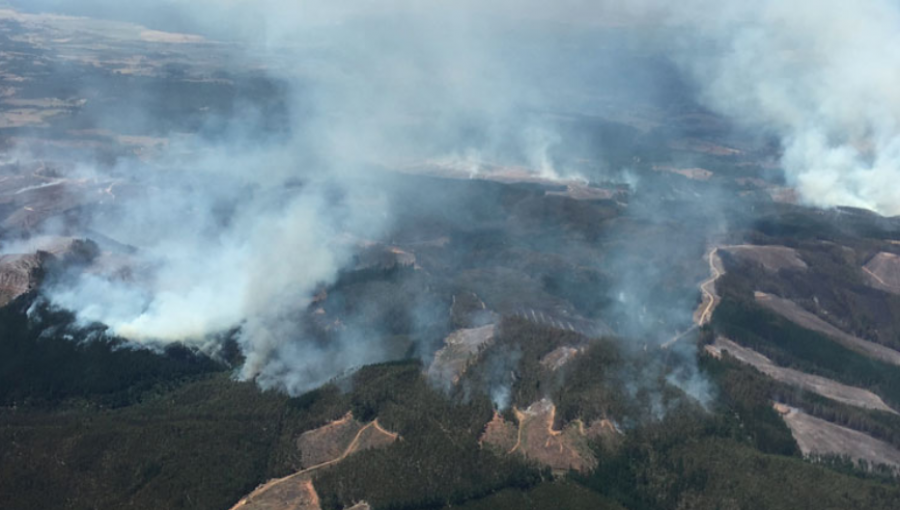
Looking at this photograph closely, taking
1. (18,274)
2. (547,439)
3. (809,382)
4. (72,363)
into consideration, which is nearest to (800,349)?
(809,382)

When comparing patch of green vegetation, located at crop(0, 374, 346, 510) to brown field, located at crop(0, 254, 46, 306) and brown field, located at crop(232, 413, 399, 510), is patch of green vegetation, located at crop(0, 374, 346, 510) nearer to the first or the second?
brown field, located at crop(232, 413, 399, 510)

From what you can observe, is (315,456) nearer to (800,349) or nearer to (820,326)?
(800,349)

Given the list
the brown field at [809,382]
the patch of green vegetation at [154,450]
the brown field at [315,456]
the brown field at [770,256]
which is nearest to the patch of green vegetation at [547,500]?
the brown field at [315,456]

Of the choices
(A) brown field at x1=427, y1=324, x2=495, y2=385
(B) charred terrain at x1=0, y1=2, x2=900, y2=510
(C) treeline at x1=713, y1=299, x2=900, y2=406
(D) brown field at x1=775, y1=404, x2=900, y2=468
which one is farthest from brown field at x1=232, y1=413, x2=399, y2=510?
(C) treeline at x1=713, y1=299, x2=900, y2=406

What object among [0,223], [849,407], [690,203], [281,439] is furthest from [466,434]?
[690,203]

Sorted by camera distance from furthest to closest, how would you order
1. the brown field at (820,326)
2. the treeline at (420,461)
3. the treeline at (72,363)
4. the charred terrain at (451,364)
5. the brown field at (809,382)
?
the brown field at (820,326), the brown field at (809,382), the treeline at (72,363), the charred terrain at (451,364), the treeline at (420,461)

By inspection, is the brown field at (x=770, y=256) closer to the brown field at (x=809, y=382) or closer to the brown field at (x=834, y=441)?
the brown field at (x=809, y=382)
